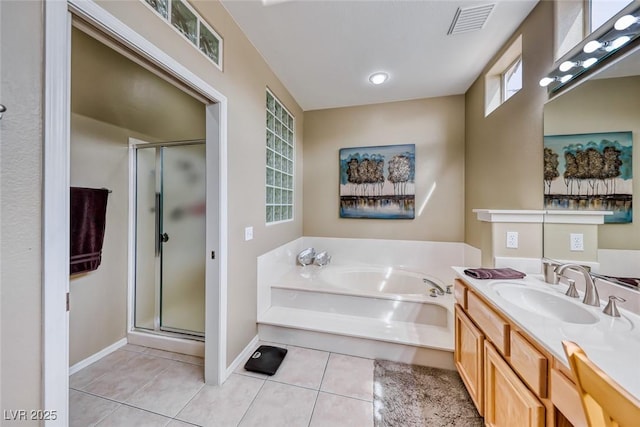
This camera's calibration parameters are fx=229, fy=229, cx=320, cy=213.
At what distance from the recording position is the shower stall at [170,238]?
228cm

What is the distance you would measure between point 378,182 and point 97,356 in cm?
334

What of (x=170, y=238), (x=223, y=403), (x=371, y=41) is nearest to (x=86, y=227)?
(x=170, y=238)

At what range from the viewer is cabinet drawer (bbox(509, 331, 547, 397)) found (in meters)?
0.84

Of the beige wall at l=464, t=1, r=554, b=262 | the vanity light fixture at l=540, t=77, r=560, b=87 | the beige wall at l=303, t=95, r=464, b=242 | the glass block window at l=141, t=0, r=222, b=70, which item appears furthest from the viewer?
the beige wall at l=303, t=95, r=464, b=242

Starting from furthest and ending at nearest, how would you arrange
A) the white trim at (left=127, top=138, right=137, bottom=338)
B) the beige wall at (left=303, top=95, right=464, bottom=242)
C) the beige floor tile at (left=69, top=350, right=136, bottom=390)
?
the beige wall at (left=303, top=95, right=464, bottom=242) < the white trim at (left=127, top=138, right=137, bottom=338) < the beige floor tile at (left=69, top=350, right=136, bottom=390)

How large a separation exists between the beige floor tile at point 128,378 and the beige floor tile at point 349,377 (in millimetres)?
1329

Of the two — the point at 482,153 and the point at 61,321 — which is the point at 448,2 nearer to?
the point at 482,153

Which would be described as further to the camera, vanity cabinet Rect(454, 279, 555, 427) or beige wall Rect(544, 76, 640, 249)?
beige wall Rect(544, 76, 640, 249)

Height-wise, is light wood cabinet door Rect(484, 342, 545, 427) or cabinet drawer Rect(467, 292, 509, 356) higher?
cabinet drawer Rect(467, 292, 509, 356)

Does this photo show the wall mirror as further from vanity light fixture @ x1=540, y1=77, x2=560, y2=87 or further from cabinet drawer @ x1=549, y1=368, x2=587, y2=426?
cabinet drawer @ x1=549, y1=368, x2=587, y2=426

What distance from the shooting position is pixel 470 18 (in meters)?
1.69

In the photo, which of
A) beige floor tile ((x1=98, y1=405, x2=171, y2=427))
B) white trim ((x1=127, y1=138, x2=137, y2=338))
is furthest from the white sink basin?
white trim ((x1=127, y1=138, x2=137, y2=338))

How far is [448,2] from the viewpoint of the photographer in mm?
1572

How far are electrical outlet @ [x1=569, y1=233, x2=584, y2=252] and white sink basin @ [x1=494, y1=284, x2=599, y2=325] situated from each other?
14.1 inches
